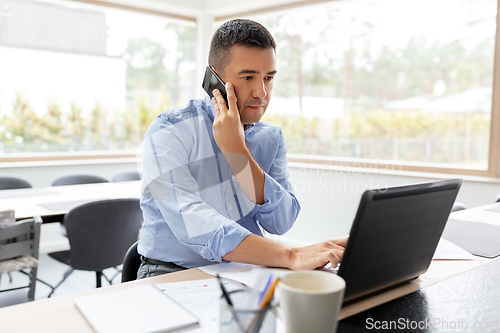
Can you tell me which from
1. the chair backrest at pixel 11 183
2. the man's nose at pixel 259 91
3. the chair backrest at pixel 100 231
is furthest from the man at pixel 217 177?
the chair backrest at pixel 11 183

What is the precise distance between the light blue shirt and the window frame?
262cm

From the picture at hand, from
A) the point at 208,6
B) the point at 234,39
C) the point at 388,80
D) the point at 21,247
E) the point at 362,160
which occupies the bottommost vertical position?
the point at 21,247

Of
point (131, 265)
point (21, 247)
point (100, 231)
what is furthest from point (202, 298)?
point (100, 231)

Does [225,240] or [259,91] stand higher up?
[259,91]

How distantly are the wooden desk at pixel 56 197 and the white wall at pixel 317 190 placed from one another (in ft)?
4.19

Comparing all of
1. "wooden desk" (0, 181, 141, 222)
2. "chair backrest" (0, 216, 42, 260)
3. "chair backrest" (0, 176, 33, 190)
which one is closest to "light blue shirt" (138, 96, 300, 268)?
"chair backrest" (0, 216, 42, 260)

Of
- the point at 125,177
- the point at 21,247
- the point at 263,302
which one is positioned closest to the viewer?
the point at 263,302

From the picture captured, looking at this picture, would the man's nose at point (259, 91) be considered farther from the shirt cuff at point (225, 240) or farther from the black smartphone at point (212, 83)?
the shirt cuff at point (225, 240)

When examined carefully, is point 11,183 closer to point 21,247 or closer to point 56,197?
point 56,197

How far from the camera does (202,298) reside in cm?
86

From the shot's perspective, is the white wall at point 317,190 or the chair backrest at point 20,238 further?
the white wall at point 317,190

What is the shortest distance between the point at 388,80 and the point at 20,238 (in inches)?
132

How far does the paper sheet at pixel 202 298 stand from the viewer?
0.73 metres

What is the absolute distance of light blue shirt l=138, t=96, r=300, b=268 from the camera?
3.63 ft
